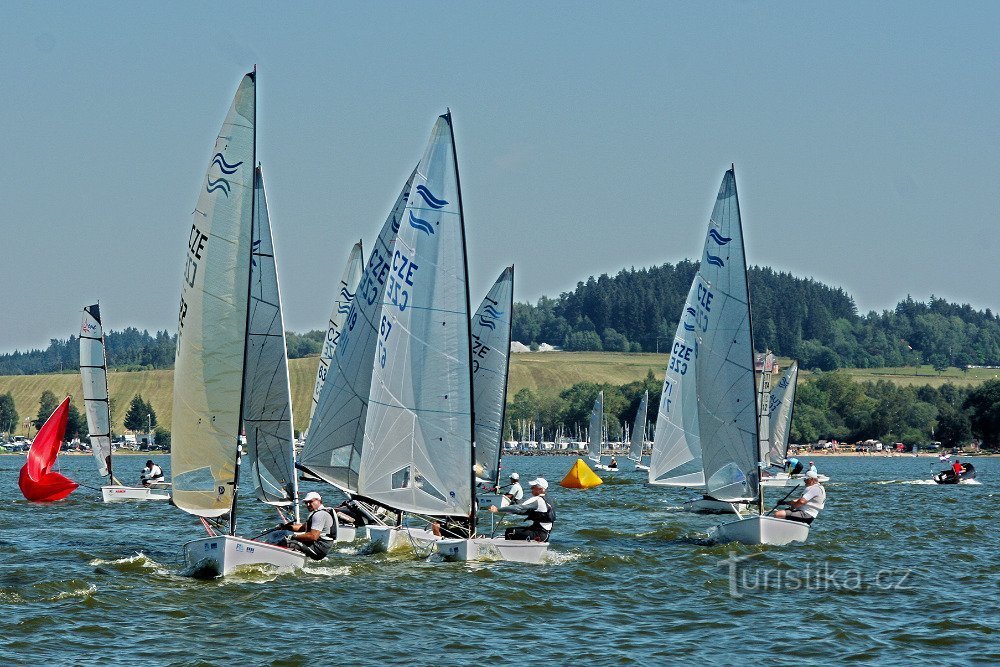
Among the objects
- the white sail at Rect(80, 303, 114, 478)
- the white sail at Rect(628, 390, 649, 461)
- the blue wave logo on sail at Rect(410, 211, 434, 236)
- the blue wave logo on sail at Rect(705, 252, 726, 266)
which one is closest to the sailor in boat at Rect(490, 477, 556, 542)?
the blue wave logo on sail at Rect(410, 211, 434, 236)

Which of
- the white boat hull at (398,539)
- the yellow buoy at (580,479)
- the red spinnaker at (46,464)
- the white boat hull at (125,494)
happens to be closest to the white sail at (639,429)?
the yellow buoy at (580,479)

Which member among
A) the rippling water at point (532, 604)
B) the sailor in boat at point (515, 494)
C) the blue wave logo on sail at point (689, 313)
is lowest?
the rippling water at point (532, 604)

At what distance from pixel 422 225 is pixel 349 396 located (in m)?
7.66

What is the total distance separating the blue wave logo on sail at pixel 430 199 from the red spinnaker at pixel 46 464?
647 inches

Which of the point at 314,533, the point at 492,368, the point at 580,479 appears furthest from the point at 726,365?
the point at 580,479

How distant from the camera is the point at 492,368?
44312 mm

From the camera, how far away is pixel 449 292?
88.8 feet

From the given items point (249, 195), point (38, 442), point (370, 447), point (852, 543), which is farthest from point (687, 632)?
point (38, 442)

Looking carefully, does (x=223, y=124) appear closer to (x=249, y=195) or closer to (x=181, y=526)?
(x=249, y=195)

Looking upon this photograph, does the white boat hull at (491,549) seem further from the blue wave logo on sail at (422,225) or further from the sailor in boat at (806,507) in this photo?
the blue wave logo on sail at (422,225)

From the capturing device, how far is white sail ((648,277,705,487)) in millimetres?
42844

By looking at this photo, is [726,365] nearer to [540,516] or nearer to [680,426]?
[540,516]

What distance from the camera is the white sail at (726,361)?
32281 millimetres

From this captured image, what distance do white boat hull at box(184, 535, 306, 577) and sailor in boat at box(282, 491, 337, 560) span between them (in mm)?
763
